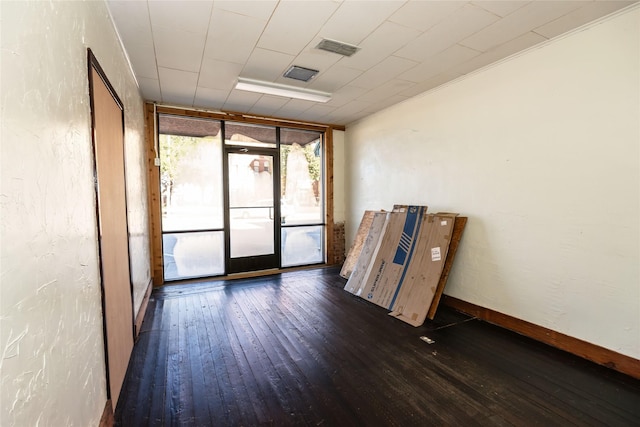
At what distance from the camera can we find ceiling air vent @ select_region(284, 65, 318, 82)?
338 cm

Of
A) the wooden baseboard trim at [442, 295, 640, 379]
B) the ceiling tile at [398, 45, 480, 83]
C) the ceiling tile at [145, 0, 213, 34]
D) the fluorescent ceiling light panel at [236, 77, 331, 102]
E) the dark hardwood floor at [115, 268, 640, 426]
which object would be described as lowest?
the dark hardwood floor at [115, 268, 640, 426]

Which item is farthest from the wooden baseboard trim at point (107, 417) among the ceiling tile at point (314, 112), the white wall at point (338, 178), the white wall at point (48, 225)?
the white wall at point (338, 178)

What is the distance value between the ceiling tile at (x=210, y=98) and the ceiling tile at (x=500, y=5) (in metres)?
3.10

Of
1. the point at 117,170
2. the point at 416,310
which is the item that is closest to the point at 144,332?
the point at 117,170

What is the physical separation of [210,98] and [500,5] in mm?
3656

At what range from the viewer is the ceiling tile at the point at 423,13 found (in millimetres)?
2270

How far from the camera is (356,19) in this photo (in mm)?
2447

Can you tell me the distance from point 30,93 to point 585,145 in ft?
12.1

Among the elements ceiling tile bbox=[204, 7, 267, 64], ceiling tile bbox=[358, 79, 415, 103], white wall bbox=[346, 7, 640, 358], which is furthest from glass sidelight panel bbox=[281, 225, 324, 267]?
ceiling tile bbox=[204, 7, 267, 64]

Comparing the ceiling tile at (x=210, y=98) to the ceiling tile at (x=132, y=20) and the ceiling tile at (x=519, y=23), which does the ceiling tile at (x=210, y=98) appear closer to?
the ceiling tile at (x=132, y=20)

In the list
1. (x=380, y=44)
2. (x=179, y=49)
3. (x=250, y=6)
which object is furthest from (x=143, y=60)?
(x=380, y=44)

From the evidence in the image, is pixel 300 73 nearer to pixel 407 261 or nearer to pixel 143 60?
pixel 143 60

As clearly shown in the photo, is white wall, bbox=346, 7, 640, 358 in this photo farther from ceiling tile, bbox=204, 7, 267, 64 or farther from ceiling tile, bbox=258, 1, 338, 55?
ceiling tile, bbox=204, 7, 267, 64

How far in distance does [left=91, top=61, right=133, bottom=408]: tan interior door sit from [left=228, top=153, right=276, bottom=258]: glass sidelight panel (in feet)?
8.51
